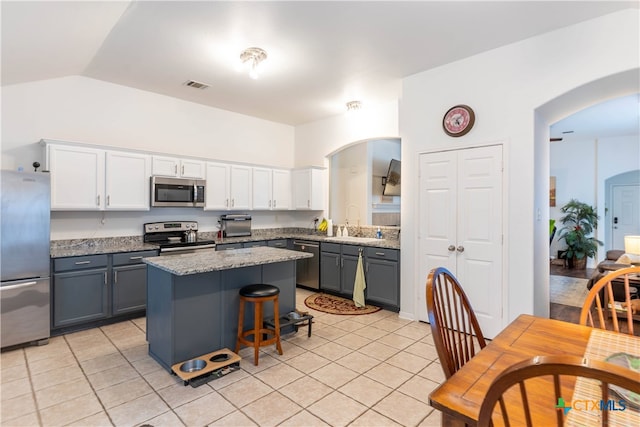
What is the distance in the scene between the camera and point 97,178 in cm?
388

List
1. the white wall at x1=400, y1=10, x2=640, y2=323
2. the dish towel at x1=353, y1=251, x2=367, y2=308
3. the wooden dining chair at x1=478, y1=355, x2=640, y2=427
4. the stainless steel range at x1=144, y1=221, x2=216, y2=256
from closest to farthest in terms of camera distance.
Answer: the wooden dining chair at x1=478, y1=355, x2=640, y2=427
the white wall at x1=400, y1=10, x2=640, y2=323
the stainless steel range at x1=144, y1=221, x2=216, y2=256
the dish towel at x1=353, y1=251, x2=367, y2=308

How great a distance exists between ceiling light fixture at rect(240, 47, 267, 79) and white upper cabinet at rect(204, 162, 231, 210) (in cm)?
189

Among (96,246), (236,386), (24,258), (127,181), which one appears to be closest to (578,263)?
(236,386)

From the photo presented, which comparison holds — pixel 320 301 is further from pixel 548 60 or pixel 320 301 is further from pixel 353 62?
pixel 548 60

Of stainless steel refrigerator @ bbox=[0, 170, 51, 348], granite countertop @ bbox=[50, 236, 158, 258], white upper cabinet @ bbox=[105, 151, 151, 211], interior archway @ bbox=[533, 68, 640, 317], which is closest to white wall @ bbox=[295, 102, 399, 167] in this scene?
interior archway @ bbox=[533, 68, 640, 317]

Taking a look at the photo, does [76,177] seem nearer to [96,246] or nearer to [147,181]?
[147,181]

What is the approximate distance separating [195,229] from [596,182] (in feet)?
28.0

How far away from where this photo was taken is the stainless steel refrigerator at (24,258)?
120 inches

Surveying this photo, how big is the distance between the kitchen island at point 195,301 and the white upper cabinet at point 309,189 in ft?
8.48

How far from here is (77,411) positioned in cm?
222

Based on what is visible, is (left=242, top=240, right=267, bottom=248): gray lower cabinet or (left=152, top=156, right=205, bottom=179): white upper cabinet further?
(left=242, top=240, right=267, bottom=248): gray lower cabinet

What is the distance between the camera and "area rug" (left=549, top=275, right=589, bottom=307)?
4.88 metres

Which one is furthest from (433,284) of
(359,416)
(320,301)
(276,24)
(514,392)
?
(320,301)

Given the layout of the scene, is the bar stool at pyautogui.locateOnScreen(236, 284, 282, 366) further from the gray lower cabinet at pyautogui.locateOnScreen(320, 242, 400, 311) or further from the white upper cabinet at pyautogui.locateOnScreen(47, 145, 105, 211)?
the white upper cabinet at pyautogui.locateOnScreen(47, 145, 105, 211)
